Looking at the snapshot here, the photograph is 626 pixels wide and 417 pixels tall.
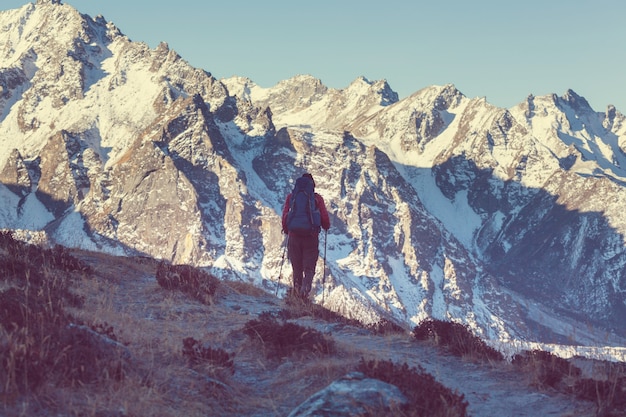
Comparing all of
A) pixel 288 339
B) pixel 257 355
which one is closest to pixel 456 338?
pixel 288 339

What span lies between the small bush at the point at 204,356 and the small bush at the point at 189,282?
5.60 metres

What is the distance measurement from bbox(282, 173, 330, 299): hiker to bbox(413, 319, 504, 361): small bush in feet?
16.2

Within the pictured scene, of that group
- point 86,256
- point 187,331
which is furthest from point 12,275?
point 86,256

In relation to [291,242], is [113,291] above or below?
below

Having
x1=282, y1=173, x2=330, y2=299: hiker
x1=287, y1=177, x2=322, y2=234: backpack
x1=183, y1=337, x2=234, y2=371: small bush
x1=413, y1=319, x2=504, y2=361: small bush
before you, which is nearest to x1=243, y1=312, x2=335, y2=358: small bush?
x1=183, y1=337, x2=234, y2=371: small bush

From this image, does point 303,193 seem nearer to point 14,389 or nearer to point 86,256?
point 86,256

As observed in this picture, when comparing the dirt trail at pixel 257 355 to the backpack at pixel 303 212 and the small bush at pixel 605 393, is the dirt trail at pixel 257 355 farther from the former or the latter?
the backpack at pixel 303 212

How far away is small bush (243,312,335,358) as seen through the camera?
11.0 m

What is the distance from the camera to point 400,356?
37.5ft

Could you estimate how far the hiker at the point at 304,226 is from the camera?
1781cm

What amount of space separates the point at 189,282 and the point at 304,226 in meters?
3.37

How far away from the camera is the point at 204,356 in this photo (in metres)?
9.61

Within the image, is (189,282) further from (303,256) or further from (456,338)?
(456,338)

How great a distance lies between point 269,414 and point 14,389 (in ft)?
9.60
